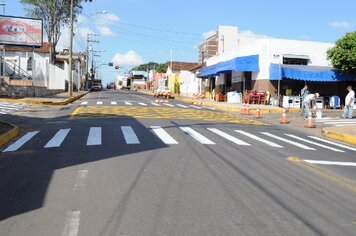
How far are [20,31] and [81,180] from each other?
4126 centimetres

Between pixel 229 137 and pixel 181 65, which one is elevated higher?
pixel 181 65

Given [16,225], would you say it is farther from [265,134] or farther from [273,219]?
[265,134]

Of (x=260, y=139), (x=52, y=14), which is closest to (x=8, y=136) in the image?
(x=260, y=139)

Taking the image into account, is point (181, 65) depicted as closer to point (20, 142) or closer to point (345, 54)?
point (345, 54)

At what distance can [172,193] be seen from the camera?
286 inches

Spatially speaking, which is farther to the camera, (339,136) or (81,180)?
(339,136)

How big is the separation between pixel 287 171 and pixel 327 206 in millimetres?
2634

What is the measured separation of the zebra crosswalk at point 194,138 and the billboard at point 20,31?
32793 millimetres

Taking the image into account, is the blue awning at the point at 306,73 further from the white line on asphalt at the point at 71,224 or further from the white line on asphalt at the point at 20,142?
the white line on asphalt at the point at 71,224

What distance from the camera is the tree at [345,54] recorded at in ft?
108

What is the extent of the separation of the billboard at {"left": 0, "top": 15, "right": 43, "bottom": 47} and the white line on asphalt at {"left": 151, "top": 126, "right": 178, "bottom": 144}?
1291 inches

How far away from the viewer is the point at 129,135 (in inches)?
570

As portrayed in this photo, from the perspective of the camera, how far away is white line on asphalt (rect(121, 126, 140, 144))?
1313 cm

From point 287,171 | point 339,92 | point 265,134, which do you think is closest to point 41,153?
point 287,171
